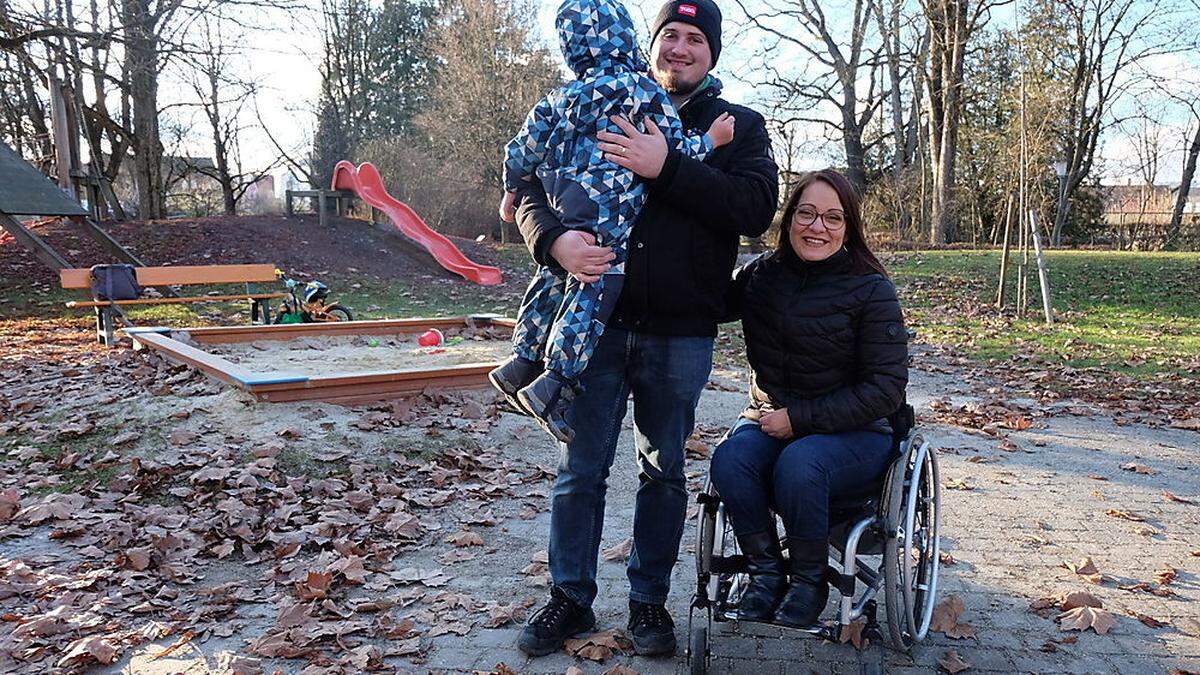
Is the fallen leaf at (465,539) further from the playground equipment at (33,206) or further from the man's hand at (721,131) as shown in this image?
the playground equipment at (33,206)

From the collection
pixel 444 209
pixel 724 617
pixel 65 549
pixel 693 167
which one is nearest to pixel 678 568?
pixel 724 617

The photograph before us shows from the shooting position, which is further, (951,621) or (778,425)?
(951,621)

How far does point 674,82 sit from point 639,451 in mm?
1211

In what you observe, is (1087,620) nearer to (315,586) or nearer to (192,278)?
(315,586)

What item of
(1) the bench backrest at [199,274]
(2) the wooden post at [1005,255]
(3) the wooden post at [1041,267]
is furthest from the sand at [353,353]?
(2) the wooden post at [1005,255]

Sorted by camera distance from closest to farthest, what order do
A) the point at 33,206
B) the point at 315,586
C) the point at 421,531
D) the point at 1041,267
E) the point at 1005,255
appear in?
the point at 315,586 → the point at 421,531 → the point at 1041,267 → the point at 33,206 → the point at 1005,255

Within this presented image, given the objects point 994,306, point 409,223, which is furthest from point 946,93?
point 409,223

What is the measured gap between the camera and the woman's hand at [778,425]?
2.80 metres

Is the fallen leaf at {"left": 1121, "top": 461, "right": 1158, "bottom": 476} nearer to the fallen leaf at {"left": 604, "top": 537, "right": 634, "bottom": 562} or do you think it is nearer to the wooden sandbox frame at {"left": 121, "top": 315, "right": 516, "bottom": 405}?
the fallen leaf at {"left": 604, "top": 537, "right": 634, "bottom": 562}

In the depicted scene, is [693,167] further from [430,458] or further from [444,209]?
[444,209]

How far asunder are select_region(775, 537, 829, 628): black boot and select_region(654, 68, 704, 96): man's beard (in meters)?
1.46

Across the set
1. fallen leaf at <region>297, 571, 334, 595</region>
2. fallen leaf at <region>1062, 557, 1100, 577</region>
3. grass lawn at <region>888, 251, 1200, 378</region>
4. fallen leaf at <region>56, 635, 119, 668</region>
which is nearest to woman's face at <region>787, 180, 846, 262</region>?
fallen leaf at <region>1062, 557, 1100, 577</region>

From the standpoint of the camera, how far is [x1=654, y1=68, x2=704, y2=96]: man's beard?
277 cm

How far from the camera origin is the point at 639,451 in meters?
2.90
